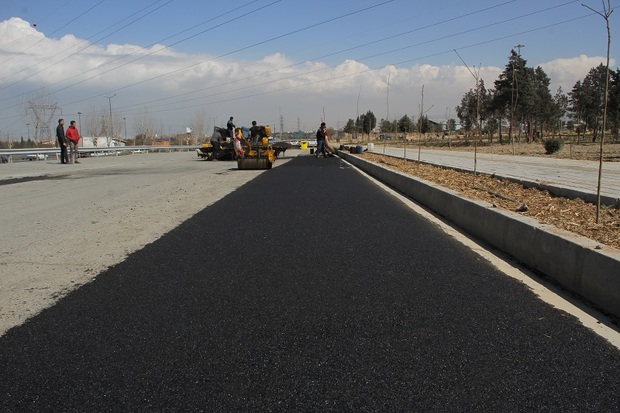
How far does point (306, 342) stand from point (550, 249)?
320 centimetres

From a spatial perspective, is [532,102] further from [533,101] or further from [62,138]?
[62,138]

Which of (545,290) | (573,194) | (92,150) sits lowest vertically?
(545,290)

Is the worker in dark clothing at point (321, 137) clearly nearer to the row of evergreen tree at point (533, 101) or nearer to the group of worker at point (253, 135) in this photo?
the group of worker at point (253, 135)

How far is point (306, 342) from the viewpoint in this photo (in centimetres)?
366

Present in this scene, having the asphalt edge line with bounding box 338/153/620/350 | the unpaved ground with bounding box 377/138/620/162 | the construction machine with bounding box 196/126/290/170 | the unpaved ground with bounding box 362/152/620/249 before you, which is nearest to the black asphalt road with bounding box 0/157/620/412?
the asphalt edge line with bounding box 338/153/620/350

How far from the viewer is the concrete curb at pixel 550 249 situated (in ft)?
14.1

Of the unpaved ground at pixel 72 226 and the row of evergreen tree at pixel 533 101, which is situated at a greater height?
the row of evergreen tree at pixel 533 101

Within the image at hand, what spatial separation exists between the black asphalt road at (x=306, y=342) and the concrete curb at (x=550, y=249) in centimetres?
49

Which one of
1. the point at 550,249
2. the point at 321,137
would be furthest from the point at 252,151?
the point at 550,249

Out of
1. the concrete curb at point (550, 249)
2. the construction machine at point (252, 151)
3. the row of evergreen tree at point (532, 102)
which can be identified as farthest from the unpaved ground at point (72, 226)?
the row of evergreen tree at point (532, 102)

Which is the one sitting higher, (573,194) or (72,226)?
(573,194)

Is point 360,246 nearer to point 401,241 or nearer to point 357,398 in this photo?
point 401,241

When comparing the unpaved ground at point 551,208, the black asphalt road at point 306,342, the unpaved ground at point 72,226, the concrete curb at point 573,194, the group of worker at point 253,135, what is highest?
the group of worker at point 253,135

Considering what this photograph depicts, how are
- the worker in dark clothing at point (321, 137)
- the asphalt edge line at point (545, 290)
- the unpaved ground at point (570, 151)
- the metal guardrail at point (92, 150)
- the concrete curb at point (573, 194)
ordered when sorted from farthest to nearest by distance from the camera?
the worker in dark clothing at point (321, 137), the metal guardrail at point (92, 150), the unpaved ground at point (570, 151), the concrete curb at point (573, 194), the asphalt edge line at point (545, 290)
